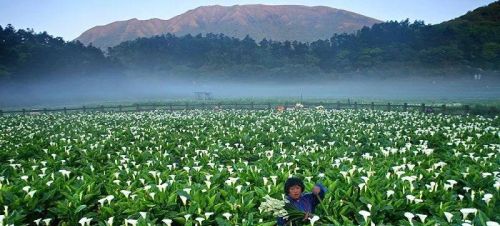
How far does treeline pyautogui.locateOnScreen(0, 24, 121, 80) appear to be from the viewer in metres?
79.5

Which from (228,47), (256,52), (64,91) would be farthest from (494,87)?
(64,91)

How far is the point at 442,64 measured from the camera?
4013 inches

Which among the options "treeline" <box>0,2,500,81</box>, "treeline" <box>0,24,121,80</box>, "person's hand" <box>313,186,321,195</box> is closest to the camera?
"person's hand" <box>313,186,321,195</box>

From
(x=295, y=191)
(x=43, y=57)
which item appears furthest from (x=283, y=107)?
(x=43, y=57)

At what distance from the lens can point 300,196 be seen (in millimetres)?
6824

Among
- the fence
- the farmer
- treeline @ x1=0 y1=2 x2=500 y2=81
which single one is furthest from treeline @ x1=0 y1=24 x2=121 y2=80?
the farmer

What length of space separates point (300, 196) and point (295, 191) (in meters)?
0.22

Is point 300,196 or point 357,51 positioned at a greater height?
point 357,51

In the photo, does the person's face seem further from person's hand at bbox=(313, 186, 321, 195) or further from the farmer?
person's hand at bbox=(313, 186, 321, 195)

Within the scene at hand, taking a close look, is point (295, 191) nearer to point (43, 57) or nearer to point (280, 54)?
point (43, 57)

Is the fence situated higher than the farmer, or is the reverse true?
the fence

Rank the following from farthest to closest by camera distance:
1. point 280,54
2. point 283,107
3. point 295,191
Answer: point 280,54 < point 283,107 < point 295,191

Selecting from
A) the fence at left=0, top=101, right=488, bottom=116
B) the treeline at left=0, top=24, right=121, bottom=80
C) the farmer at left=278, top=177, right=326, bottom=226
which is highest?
the treeline at left=0, top=24, right=121, bottom=80

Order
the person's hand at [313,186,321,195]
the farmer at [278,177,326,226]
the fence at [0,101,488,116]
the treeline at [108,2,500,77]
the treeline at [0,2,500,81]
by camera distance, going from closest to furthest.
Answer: the farmer at [278,177,326,226] < the person's hand at [313,186,321,195] < the fence at [0,101,488,116] < the treeline at [0,2,500,81] < the treeline at [108,2,500,77]
